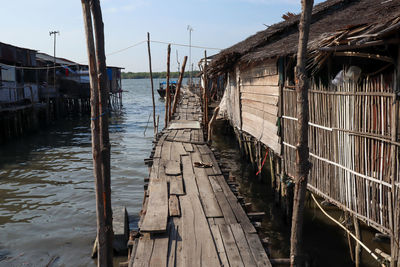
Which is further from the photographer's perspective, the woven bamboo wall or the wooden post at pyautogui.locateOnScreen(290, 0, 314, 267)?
the woven bamboo wall

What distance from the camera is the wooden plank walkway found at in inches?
164

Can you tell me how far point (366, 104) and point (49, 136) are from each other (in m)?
21.3

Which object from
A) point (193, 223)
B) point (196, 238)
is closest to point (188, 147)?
point (193, 223)

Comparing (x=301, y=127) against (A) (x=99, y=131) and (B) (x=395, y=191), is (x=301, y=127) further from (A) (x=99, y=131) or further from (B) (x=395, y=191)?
(A) (x=99, y=131)

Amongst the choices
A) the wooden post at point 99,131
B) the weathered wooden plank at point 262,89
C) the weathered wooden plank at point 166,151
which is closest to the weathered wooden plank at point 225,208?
the wooden post at point 99,131

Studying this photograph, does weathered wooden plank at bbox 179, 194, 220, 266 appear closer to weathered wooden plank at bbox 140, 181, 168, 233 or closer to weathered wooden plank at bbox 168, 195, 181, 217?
weathered wooden plank at bbox 168, 195, 181, 217

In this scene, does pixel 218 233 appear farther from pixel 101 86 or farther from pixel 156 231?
pixel 101 86

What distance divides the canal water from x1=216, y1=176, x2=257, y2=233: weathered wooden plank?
3.47 ft

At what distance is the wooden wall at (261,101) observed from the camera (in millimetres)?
9117

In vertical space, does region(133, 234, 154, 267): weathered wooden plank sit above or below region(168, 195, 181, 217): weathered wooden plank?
below

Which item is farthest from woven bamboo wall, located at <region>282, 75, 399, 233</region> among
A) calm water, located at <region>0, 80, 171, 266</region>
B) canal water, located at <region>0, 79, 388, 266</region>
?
calm water, located at <region>0, 80, 171, 266</region>

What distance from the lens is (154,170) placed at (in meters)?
7.70

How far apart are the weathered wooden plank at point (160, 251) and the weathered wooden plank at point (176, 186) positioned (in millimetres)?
1552

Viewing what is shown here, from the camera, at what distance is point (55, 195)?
455 inches
